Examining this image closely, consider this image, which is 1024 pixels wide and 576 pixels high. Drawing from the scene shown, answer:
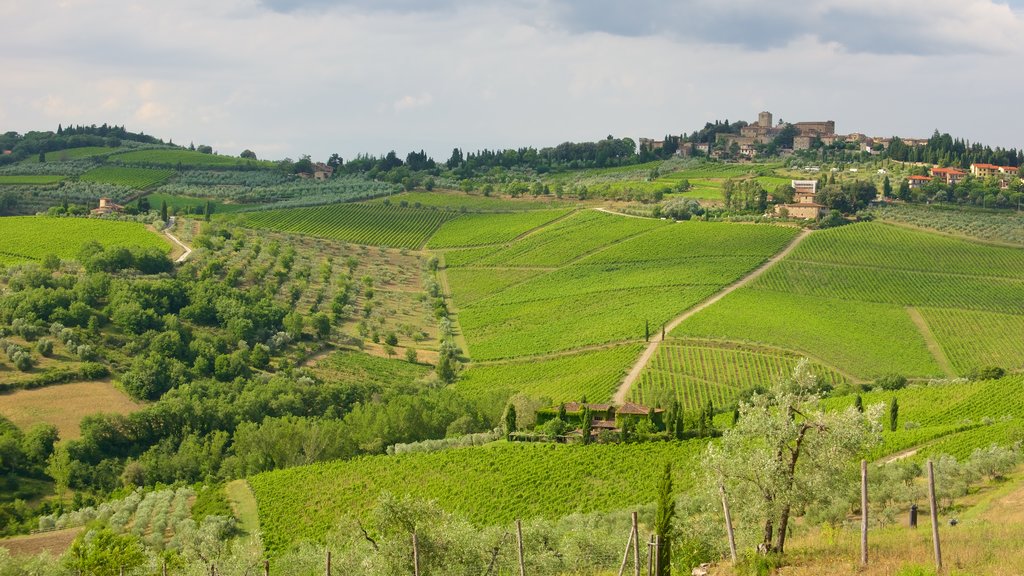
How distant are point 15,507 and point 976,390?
51.7 m

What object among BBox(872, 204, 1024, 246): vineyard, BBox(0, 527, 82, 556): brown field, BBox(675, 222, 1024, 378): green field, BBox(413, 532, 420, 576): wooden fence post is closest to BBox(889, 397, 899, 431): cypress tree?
BBox(675, 222, 1024, 378): green field

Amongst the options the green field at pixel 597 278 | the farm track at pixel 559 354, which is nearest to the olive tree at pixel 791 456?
the farm track at pixel 559 354

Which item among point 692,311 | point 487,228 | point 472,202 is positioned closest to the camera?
point 692,311

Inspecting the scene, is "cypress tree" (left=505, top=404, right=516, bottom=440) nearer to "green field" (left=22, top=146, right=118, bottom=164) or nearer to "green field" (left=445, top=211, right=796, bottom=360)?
"green field" (left=445, top=211, right=796, bottom=360)

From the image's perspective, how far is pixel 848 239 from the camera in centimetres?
10206

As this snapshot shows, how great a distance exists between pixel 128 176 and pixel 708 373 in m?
112

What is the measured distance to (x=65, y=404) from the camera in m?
63.1

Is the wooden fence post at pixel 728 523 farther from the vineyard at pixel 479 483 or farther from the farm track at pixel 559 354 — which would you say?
the farm track at pixel 559 354

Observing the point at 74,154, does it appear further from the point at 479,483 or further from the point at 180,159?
the point at 479,483

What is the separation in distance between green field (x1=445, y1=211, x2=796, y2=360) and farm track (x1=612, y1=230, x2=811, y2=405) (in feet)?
2.64

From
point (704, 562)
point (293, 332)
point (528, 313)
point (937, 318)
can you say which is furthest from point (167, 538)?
point (937, 318)

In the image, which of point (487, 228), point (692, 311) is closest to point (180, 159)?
point (487, 228)

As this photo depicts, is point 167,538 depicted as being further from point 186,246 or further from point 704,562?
point 186,246

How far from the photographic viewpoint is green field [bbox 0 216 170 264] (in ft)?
307
